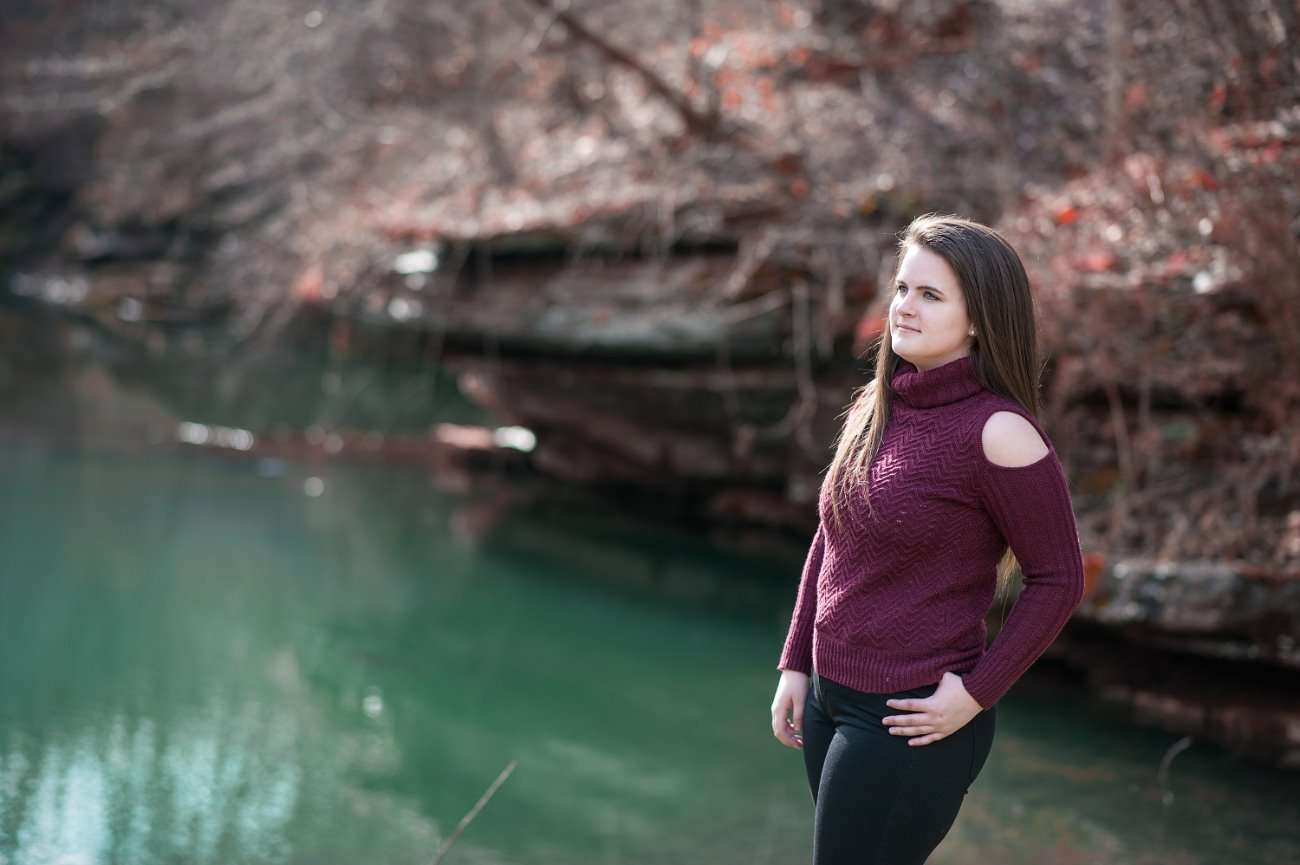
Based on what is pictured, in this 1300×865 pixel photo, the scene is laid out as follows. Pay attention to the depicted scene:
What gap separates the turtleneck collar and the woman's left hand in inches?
17.2

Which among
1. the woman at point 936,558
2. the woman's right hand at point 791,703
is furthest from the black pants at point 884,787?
the woman's right hand at point 791,703

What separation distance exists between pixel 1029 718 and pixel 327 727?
295cm

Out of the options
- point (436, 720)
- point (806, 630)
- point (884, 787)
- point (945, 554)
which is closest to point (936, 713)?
point (884, 787)

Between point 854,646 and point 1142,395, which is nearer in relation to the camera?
point 854,646

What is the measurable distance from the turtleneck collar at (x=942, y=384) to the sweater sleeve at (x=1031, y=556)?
14 centimetres

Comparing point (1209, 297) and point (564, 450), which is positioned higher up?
point (1209, 297)

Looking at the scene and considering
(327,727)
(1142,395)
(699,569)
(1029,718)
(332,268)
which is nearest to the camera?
(327,727)

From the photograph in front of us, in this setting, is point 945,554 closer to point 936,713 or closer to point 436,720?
point 936,713

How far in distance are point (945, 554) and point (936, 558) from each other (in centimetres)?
2

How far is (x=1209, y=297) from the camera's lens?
568 cm

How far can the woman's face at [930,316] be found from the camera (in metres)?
2.03

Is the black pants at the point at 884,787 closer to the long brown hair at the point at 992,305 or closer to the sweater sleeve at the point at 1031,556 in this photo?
the sweater sleeve at the point at 1031,556

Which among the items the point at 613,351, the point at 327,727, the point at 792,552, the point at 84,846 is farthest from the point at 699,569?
the point at 84,846

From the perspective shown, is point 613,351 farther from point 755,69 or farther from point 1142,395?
point 1142,395
